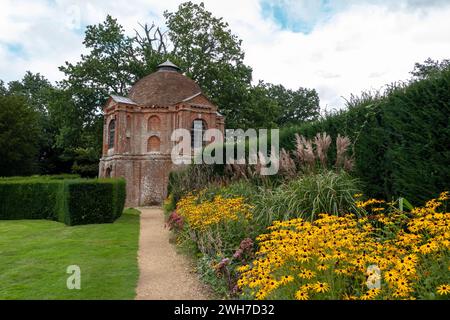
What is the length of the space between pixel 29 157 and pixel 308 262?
126ft

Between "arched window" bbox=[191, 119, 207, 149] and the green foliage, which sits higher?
the green foliage

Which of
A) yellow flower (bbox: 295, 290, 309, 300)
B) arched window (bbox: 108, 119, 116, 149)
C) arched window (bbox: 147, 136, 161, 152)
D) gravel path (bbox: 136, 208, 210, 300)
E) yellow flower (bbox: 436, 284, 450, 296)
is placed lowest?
gravel path (bbox: 136, 208, 210, 300)

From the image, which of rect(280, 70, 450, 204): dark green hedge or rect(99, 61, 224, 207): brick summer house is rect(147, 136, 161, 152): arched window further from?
rect(280, 70, 450, 204): dark green hedge

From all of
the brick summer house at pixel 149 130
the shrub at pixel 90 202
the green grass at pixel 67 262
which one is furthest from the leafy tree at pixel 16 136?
the green grass at pixel 67 262

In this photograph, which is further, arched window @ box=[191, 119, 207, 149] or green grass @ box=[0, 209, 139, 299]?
arched window @ box=[191, 119, 207, 149]

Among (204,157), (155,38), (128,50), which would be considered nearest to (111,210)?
(204,157)

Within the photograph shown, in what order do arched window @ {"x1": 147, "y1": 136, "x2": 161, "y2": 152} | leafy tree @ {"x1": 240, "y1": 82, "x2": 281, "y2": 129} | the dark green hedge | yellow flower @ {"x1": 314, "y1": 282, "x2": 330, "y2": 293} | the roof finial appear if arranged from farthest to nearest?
leafy tree @ {"x1": 240, "y1": 82, "x2": 281, "y2": 129}, the roof finial, arched window @ {"x1": 147, "y1": 136, "x2": 161, "y2": 152}, the dark green hedge, yellow flower @ {"x1": 314, "y1": 282, "x2": 330, "y2": 293}

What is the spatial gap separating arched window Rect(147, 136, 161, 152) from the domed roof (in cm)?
265

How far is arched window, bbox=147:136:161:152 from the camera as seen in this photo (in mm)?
25641

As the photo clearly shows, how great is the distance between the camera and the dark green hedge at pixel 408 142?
4516mm

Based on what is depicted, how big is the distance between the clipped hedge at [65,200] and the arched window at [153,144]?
9.94 metres

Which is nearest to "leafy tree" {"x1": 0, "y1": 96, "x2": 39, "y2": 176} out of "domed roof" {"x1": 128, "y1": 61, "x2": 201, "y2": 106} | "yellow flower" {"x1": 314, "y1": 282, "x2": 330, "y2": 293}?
"domed roof" {"x1": 128, "y1": 61, "x2": 201, "y2": 106}

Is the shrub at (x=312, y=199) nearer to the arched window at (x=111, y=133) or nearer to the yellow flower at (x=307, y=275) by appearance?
the yellow flower at (x=307, y=275)

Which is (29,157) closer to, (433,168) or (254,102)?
(254,102)
